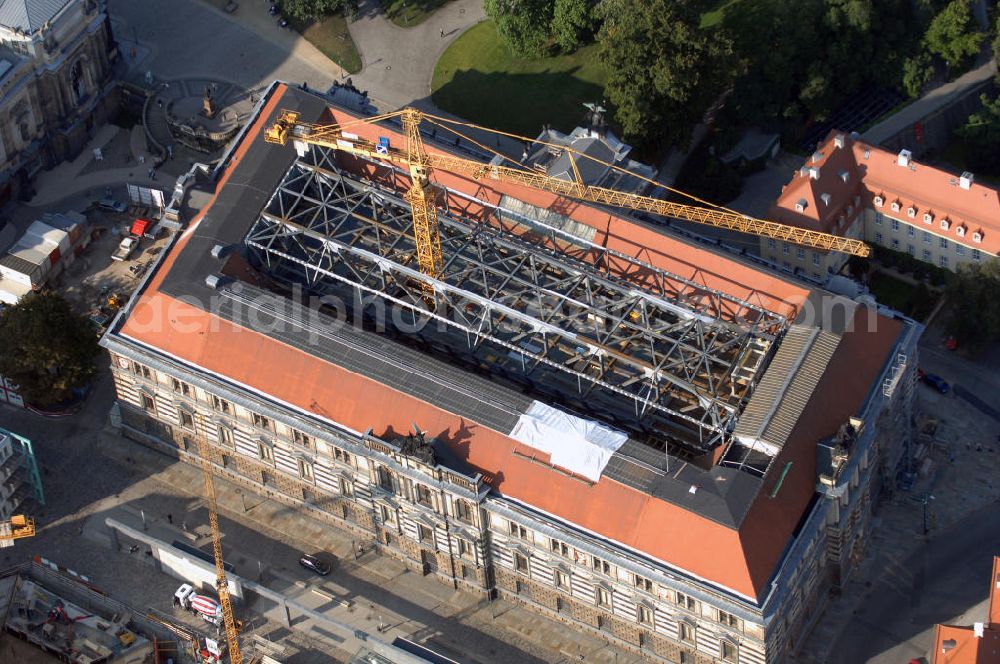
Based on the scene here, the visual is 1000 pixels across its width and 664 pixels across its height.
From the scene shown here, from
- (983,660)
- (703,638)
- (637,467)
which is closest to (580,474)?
(637,467)

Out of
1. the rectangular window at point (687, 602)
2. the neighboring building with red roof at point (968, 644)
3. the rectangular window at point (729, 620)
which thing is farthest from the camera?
the rectangular window at point (687, 602)

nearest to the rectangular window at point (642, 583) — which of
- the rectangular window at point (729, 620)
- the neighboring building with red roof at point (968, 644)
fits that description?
the rectangular window at point (729, 620)

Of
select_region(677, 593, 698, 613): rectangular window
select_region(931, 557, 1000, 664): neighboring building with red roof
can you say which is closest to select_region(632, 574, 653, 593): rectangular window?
select_region(677, 593, 698, 613): rectangular window

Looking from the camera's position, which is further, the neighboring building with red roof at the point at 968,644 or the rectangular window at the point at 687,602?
the rectangular window at the point at 687,602

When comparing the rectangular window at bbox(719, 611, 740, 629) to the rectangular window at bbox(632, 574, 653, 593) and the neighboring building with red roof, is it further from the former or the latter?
the neighboring building with red roof

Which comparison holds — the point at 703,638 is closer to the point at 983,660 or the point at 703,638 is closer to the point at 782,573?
the point at 782,573

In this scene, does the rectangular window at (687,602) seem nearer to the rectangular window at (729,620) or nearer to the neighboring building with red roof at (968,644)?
the rectangular window at (729,620)
